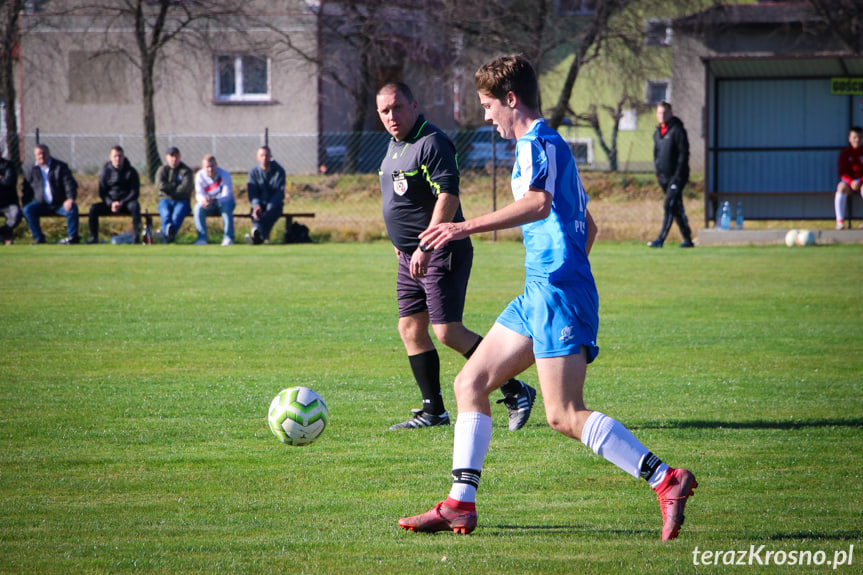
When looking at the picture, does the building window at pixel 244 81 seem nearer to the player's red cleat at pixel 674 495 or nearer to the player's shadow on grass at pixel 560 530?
the player's shadow on grass at pixel 560 530

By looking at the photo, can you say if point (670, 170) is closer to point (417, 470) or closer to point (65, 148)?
point (417, 470)

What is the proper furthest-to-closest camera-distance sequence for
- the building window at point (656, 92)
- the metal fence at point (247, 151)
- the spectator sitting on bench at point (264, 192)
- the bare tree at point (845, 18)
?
the building window at point (656, 92) → the bare tree at point (845, 18) → the metal fence at point (247, 151) → the spectator sitting on bench at point (264, 192)

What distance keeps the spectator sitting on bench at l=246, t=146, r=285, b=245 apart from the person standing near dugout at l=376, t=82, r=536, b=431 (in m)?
13.4

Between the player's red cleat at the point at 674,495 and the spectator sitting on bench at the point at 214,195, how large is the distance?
16.1 m

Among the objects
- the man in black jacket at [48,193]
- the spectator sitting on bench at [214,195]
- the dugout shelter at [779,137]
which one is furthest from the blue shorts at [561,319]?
the dugout shelter at [779,137]

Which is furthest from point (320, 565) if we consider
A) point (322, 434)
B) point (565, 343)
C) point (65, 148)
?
point (65, 148)

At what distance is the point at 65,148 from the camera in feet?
99.7

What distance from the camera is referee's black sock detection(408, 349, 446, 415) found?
6.31 metres

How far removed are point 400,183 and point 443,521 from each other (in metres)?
2.66

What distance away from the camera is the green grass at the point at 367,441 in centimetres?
403

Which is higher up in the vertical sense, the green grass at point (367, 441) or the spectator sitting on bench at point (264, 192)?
the spectator sitting on bench at point (264, 192)

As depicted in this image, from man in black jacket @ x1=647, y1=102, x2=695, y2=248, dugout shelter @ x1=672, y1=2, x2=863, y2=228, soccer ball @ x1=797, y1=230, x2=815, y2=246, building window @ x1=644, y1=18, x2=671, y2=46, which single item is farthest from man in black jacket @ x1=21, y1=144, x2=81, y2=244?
building window @ x1=644, y1=18, x2=671, y2=46

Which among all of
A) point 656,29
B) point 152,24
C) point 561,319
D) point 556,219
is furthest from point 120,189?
point 656,29

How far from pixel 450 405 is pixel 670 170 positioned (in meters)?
12.7
